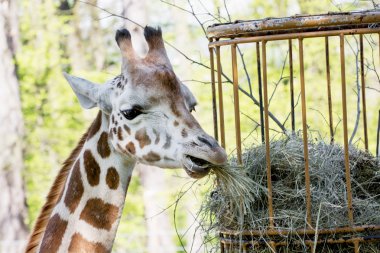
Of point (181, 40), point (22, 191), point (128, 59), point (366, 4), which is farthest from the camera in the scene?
point (181, 40)

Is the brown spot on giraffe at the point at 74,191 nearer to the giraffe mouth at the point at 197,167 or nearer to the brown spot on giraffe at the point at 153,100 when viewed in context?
the brown spot on giraffe at the point at 153,100

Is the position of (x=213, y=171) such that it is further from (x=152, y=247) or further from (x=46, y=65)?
(x=46, y=65)

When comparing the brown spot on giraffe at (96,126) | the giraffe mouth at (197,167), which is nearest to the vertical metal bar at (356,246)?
the giraffe mouth at (197,167)

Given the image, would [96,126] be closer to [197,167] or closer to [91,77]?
[197,167]

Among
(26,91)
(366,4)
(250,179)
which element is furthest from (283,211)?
(26,91)

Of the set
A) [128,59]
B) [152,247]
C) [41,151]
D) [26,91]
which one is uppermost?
[26,91]

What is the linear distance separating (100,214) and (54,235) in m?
0.28

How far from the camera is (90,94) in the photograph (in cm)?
440

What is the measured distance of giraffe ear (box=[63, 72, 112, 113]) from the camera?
14.3ft

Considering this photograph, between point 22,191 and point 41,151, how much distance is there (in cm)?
281

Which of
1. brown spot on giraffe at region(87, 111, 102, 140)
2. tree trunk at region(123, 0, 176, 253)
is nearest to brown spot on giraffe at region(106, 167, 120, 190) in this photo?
brown spot on giraffe at region(87, 111, 102, 140)

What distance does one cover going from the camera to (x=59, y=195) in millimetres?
4523

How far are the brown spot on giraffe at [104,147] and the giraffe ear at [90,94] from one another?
0.14 metres

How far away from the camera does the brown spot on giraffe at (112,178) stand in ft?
14.1
